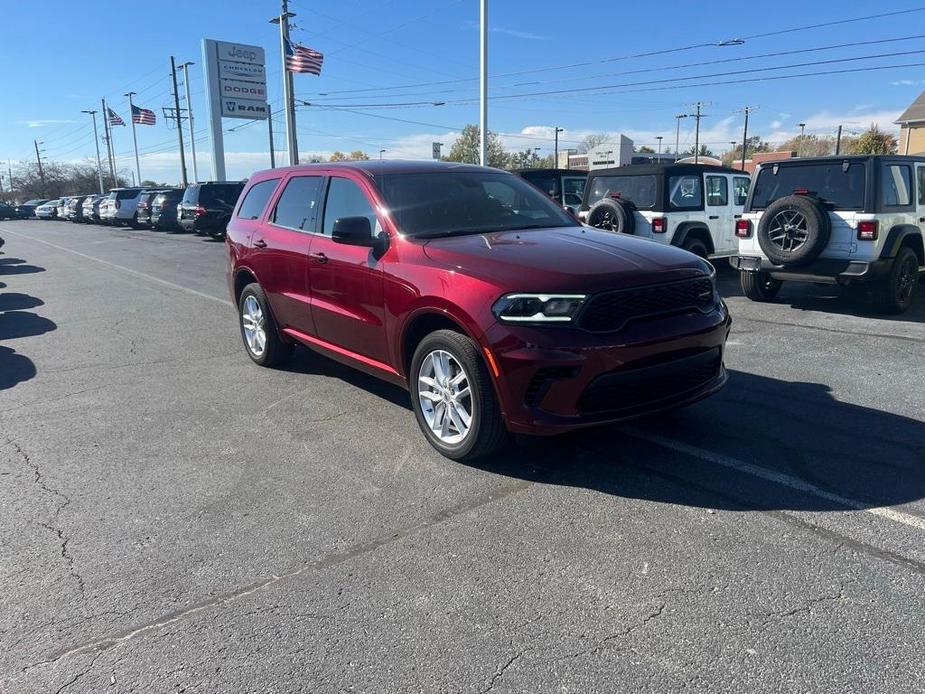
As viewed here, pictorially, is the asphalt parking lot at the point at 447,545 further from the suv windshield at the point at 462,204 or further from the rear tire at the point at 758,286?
the rear tire at the point at 758,286

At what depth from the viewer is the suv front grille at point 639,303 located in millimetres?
3703

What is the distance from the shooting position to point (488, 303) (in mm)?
3773

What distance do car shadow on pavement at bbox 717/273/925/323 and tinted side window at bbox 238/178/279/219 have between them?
670cm

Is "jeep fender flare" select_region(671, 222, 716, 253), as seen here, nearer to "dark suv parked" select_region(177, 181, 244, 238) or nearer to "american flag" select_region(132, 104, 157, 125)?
"dark suv parked" select_region(177, 181, 244, 238)

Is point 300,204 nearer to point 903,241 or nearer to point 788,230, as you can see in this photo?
point 788,230

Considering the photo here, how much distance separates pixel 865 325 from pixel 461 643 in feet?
23.8

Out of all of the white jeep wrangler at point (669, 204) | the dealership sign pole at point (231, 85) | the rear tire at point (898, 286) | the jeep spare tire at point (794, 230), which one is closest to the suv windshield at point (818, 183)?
the jeep spare tire at point (794, 230)

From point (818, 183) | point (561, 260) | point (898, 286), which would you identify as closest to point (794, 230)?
point (818, 183)

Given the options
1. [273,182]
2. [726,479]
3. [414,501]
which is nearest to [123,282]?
[273,182]

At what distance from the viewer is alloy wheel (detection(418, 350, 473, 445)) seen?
13.4 feet

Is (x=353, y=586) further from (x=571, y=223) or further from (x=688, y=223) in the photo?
(x=688, y=223)

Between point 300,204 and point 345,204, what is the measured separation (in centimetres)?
78

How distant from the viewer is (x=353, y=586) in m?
2.96

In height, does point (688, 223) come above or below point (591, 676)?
above
